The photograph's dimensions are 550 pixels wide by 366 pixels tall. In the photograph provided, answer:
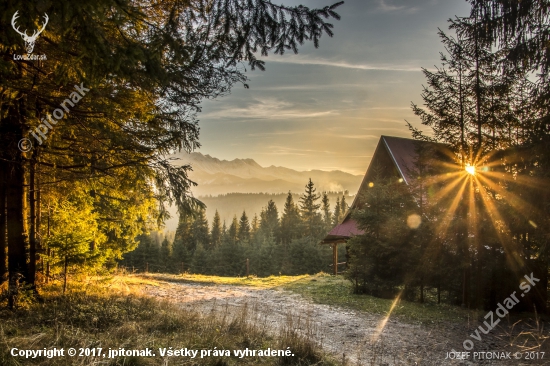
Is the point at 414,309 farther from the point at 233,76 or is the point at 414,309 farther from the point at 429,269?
the point at 233,76

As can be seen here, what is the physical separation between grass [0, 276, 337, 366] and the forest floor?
0.65 meters

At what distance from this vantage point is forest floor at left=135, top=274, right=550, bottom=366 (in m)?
6.80

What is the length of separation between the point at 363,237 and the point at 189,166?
27.8 feet

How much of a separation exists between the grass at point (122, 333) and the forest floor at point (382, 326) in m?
0.65

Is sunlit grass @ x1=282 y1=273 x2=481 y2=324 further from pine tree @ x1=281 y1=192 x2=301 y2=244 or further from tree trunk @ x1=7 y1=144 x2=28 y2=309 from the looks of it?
pine tree @ x1=281 y1=192 x2=301 y2=244

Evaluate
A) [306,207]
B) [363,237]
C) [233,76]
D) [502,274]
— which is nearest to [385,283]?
[363,237]

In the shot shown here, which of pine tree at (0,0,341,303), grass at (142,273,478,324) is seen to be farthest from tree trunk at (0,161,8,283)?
grass at (142,273,478,324)

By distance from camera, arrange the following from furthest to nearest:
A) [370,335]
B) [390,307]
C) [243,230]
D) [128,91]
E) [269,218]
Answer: [269,218] < [243,230] < [390,307] < [370,335] < [128,91]

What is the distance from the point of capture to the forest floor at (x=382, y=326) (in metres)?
6.80

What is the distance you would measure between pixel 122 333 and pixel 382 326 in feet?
21.9

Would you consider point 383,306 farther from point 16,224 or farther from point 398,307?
point 16,224

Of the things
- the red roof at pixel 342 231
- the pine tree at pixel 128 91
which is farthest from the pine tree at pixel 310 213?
the pine tree at pixel 128 91

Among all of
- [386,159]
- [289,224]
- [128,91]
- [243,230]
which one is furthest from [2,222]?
[243,230]

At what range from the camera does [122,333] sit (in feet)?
18.8
